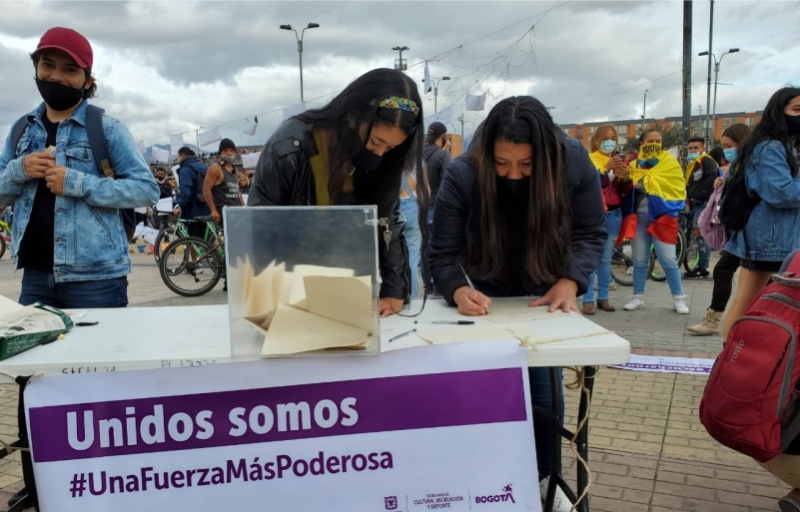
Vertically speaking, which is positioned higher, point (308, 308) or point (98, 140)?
point (98, 140)

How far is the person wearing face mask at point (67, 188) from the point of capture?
2.33 meters

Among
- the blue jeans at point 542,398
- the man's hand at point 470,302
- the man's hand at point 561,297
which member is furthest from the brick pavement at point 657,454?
the man's hand at point 470,302

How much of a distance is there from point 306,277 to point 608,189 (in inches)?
194

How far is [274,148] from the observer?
2025 millimetres

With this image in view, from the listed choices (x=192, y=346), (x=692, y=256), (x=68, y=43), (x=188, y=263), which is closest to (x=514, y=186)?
(x=192, y=346)

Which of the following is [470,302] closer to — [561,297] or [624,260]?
[561,297]

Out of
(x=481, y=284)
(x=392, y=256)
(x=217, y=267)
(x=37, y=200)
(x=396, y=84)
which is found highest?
(x=396, y=84)

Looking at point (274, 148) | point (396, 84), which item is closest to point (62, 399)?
point (274, 148)

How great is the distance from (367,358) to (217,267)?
630 cm

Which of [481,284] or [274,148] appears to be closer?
[274,148]

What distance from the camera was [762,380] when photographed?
185 cm

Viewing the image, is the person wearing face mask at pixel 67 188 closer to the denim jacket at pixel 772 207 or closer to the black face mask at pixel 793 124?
the denim jacket at pixel 772 207

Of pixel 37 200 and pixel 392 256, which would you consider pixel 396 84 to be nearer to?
pixel 392 256

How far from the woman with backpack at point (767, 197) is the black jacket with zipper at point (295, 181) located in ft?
7.67
